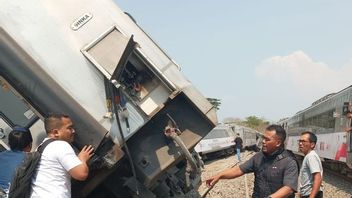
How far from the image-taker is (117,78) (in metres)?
5.77

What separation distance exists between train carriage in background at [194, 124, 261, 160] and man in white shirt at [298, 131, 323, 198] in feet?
35.7

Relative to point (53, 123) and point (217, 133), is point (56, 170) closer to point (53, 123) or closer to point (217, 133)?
point (53, 123)

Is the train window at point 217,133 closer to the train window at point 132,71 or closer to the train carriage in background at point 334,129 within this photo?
the train carriage in background at point 334,129

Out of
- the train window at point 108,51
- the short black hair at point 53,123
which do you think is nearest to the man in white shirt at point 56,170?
the short black hair at point 53,123

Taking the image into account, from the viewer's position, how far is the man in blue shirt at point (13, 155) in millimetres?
4633

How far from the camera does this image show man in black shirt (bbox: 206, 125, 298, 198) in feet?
15.4

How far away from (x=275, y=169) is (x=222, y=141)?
3064 cm

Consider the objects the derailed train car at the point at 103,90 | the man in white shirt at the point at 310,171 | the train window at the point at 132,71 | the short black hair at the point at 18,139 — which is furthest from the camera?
the train window at the point at 132,71

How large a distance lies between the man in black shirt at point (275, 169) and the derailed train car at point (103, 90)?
1452 mm

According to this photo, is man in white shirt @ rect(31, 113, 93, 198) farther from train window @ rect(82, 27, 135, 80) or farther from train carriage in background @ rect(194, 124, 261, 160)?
train carriage in background @ rect(194, 124, 261, 160)

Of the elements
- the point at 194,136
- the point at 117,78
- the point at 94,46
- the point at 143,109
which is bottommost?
the point at 194,136

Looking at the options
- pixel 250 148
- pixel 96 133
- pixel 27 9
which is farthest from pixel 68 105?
pixel 250 148

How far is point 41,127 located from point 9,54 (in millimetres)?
1092

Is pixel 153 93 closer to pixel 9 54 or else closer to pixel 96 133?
pixel 96 133
